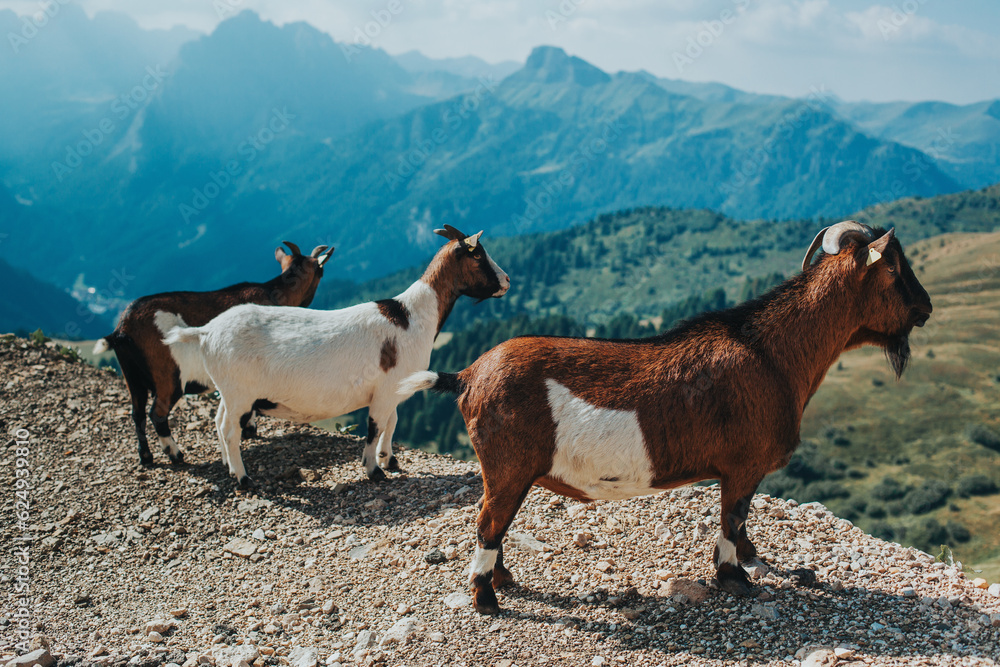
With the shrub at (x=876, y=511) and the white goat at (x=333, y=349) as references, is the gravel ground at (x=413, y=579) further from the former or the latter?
the shrub at (x=876, y=511)

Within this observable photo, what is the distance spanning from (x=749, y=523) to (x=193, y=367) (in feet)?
27.7

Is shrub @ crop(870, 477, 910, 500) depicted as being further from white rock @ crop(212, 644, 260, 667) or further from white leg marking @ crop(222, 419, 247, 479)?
white rock @ crop(212, 644, 260, 667)

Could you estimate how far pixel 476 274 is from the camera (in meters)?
10.2

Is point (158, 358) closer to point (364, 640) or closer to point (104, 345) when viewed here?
point (104, 345)

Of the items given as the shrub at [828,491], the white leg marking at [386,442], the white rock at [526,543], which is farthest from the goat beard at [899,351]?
the shrub at [828,491]

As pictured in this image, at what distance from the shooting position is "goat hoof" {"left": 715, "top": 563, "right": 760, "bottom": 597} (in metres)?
6.77

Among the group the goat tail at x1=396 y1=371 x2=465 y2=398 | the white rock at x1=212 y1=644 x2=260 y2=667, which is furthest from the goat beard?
the white rock at x1=212 y1=644 x2=260 y2=667

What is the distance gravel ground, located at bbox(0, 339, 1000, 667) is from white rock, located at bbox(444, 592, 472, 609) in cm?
4

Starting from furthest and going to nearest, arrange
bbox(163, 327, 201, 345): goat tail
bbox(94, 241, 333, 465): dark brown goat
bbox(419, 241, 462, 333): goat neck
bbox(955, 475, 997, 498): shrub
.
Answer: bbox(955, 475, 997, 498): shrub < bbox(94, 241, 333, 465): dark brown goat < bbox(419, 241, 462, 333): goat neck < bbox(163, 327, 201, 345): goat tail

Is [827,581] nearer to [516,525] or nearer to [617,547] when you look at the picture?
[617,547]

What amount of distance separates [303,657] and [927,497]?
96.4 metres

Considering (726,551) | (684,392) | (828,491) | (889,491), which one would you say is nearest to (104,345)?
(684,392)

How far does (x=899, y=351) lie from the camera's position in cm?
691

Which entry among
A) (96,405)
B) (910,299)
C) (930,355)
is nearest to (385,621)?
(910,299)
